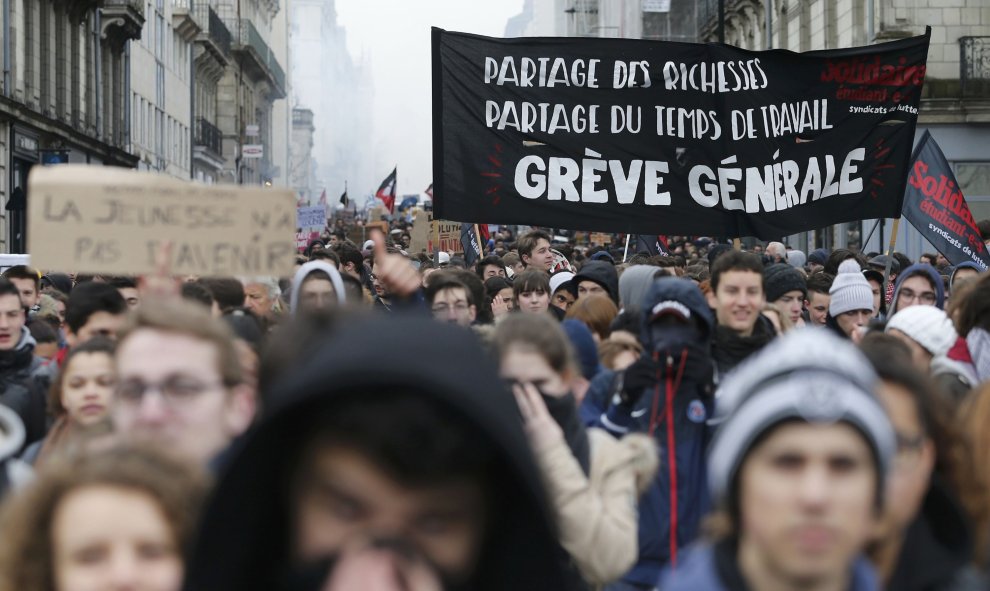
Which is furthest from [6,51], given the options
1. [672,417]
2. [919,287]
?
[672,417]

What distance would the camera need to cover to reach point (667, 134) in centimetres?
1046

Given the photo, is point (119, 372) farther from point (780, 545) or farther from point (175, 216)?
point (780, 545)

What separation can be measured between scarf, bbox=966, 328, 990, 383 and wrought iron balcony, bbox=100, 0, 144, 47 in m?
35.6

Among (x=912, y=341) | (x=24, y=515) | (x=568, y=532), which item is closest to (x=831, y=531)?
(x=24, y=515)

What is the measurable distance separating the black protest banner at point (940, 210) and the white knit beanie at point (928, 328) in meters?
Result: 6.18

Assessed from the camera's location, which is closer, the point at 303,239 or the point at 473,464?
the point at 473,464

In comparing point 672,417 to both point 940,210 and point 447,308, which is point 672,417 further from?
point 940,210

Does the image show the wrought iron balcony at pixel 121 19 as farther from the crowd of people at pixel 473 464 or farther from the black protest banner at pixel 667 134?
the crowd of people at pixel 473 464

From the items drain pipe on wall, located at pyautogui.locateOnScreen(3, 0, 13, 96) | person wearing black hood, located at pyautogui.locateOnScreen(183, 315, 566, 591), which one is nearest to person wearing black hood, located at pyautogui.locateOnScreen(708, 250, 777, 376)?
person wearing black hood, located at pyautogui.locateOnScreen(183, 315, 566, 591)

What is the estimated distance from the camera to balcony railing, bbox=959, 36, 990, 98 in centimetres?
2836

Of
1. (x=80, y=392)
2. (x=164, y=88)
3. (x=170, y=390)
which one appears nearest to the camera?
(x=170, y=390)

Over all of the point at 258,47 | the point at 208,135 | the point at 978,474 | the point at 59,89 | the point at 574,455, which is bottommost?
the point at 574,455

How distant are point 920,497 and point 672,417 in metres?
2.35

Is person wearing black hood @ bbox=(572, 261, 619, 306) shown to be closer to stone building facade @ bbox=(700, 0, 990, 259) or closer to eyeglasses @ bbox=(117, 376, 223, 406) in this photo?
eyeglasses @ bbox=(117, 376, 223, 406)
